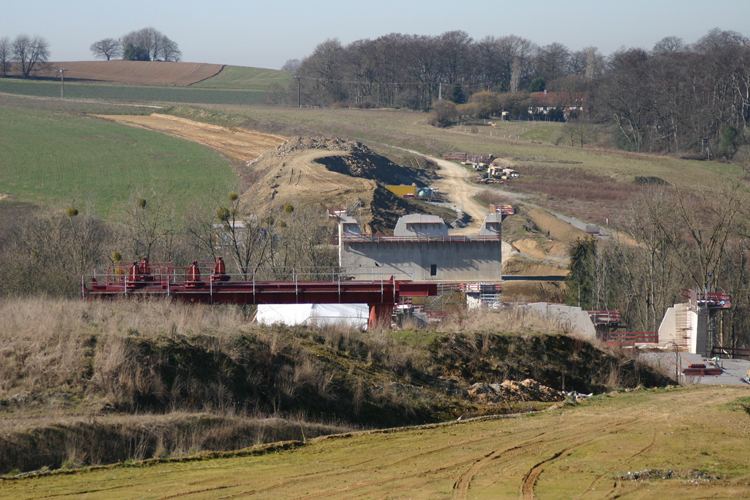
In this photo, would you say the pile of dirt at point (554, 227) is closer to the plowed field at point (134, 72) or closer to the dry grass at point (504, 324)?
the dry grass at point (504, 324)

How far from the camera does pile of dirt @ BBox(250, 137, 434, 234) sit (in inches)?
2625

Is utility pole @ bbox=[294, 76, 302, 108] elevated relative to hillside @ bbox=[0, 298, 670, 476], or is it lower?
elevated

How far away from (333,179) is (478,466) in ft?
205

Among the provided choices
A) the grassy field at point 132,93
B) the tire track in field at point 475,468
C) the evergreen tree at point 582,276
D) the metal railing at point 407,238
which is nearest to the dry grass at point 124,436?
the tire track in field at point 475,468

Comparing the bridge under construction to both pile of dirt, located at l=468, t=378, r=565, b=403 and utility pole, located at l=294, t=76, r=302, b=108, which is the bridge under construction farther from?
utility pole, located at l=294, t=76, r=302, b=108

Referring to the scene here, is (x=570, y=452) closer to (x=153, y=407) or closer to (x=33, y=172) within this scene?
(x=153, y=407)

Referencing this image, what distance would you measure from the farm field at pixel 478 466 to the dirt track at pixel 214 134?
77516 millimetres

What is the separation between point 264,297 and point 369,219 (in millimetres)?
41983

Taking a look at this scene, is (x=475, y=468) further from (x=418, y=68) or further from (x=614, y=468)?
(x=418, y=68)

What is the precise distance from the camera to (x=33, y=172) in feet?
236

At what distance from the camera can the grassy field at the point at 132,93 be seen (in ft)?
423

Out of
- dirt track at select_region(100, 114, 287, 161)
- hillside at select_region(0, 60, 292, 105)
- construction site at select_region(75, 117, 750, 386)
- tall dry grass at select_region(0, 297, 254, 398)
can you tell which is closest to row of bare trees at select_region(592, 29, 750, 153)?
construction site at select_region(75, 117, 750, 386)

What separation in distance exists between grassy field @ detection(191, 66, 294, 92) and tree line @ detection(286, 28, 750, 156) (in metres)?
16.4

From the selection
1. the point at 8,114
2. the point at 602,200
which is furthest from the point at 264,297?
the point at 8,114
